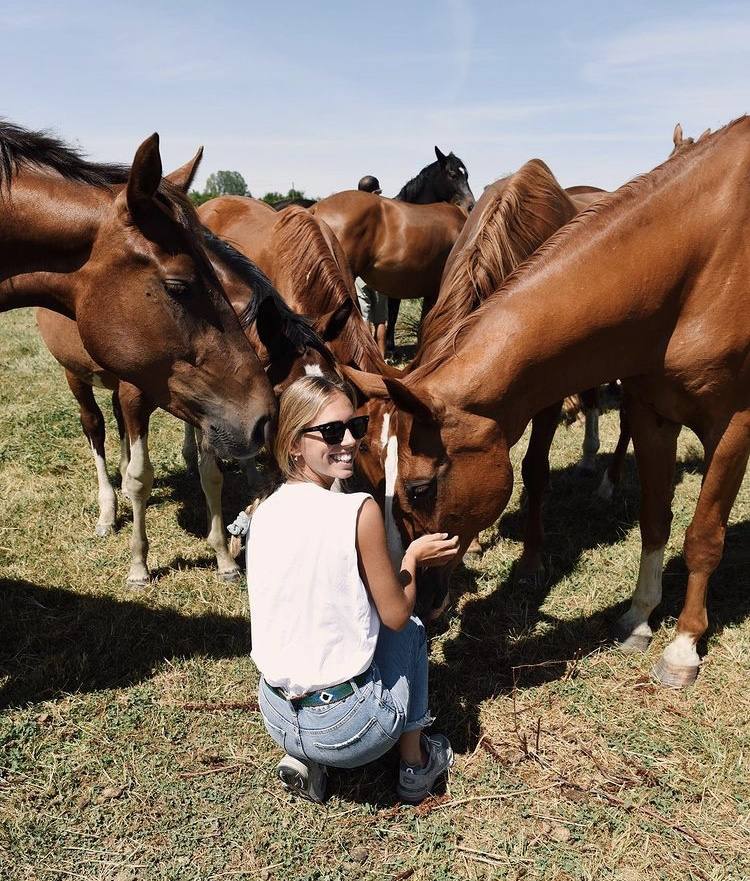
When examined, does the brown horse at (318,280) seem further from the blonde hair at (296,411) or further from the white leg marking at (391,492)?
the blonde hair at (296,411)

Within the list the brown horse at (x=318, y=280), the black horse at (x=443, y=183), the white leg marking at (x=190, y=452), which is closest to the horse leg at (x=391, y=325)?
the black horse at (x=443, y=183)

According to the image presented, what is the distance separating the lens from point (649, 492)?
360cm

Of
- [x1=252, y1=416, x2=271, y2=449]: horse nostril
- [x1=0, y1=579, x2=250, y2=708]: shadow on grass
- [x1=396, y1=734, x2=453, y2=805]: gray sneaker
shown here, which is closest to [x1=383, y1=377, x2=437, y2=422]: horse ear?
[x1=252, y1=416, x2=271, y2=449]: horse nostril

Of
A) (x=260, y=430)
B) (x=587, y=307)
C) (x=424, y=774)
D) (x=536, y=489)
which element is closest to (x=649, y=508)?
(x=536, y=489)

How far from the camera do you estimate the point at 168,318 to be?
269cm

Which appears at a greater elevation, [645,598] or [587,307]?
[587,307]

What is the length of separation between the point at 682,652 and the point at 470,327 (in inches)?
73.1

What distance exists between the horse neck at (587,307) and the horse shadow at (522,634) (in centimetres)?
117

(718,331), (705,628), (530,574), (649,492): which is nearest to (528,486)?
(530,574)

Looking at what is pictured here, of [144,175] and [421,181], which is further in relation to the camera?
[421,181]

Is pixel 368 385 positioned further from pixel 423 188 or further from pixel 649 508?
pixel 423 188

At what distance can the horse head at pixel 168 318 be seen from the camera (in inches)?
103

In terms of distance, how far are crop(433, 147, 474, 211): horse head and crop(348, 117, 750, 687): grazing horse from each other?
33.9ft

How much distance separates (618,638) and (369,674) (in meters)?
1.83
